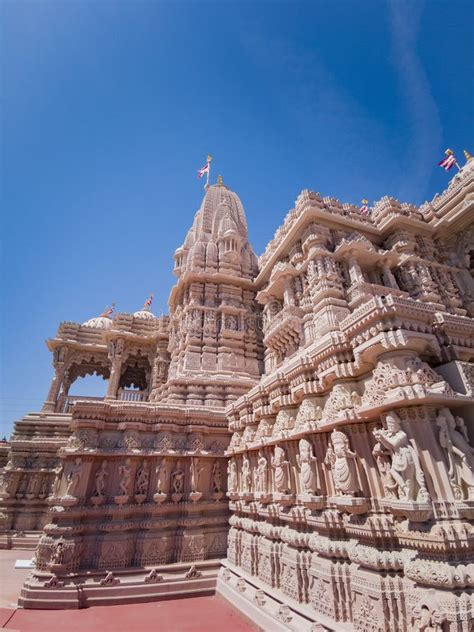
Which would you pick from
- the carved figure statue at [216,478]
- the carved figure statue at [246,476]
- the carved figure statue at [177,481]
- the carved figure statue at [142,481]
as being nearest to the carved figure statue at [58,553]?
the carved figure statue at [142,481]

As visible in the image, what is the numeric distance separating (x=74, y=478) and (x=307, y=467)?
262 inches

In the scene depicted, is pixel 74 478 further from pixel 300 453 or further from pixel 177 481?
pixel 300 453

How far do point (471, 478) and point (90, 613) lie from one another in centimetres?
857

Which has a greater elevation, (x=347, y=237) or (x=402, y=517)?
(x=347, y=237)

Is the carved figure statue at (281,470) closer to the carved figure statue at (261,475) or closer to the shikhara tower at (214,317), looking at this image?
the carved figure statue at (261,475)

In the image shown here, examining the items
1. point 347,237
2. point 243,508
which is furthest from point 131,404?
point 347,237

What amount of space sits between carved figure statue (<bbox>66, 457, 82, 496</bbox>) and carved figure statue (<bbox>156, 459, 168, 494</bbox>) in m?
2.22

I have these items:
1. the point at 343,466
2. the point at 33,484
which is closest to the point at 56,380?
the point at 33,484

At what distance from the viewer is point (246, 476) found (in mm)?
9477

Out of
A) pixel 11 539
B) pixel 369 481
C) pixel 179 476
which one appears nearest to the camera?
pixel 369 481

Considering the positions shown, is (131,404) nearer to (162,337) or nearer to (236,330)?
(236,330)

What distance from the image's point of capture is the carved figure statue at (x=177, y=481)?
33.8 ft

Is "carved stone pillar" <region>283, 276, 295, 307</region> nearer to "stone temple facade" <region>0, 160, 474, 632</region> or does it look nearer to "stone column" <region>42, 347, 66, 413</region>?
"stone temple facade" <region>0, 160, 474, 632</region>

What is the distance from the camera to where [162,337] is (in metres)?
26.9
